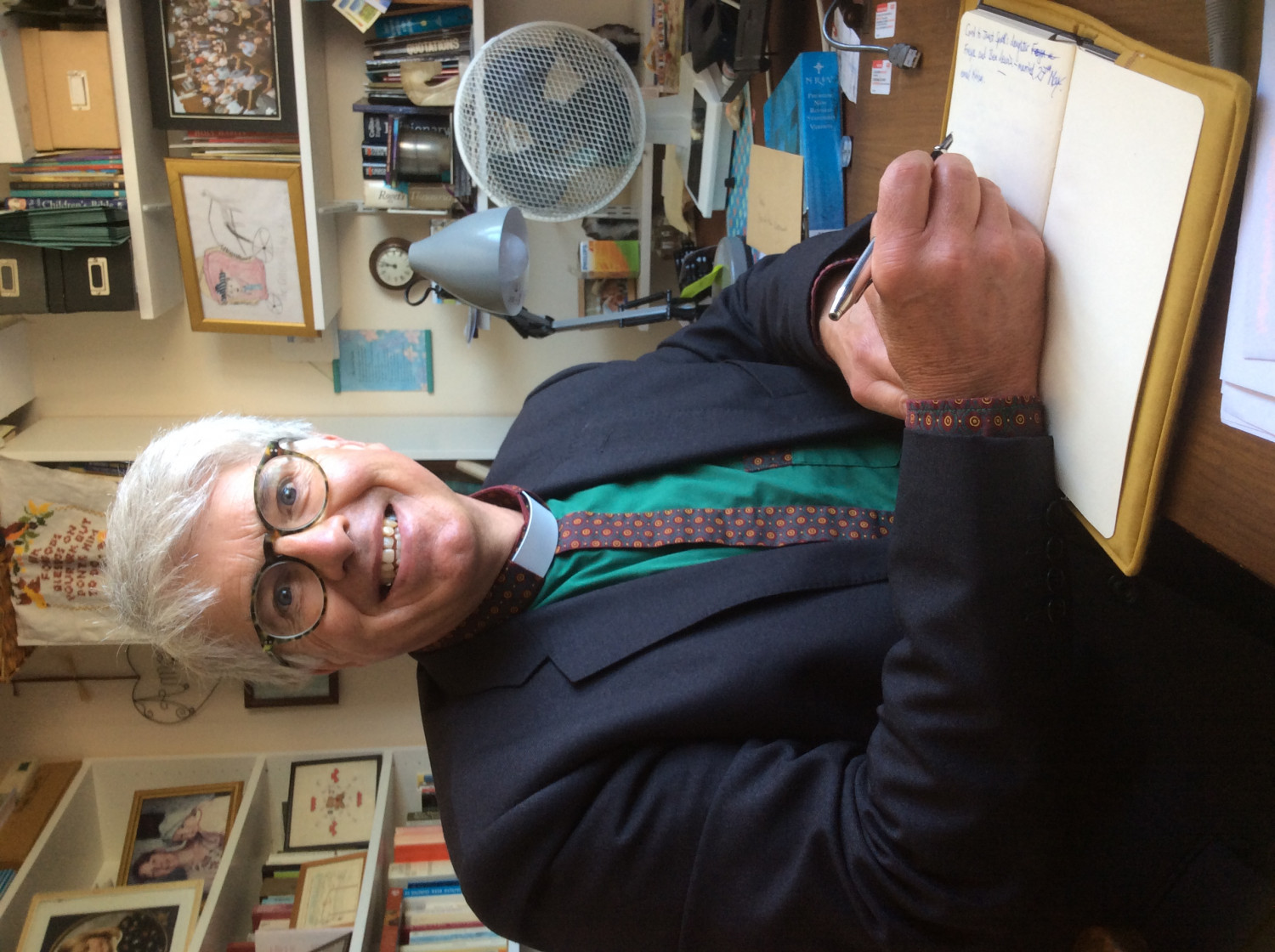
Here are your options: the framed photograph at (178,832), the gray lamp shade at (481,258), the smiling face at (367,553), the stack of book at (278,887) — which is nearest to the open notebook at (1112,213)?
the smiling face at (367,553)

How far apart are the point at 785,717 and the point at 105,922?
2197 millimetres

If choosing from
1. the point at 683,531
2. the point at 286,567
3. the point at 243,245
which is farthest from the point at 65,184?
the point at 683,531

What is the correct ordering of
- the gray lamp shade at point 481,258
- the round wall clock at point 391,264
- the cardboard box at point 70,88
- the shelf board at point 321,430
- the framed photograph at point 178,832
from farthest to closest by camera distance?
the framed photograph at point 178,832
the round wall clock at point 391,264
the shelf board at point 321,430
the cardboard box at point 70,88
the gray lamp shade at point 481,258

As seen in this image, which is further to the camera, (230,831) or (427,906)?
(230,831)

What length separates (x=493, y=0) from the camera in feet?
6.47

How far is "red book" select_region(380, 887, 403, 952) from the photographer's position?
2131 millimetres

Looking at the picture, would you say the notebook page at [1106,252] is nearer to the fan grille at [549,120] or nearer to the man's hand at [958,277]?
the man's hand at [958,277]

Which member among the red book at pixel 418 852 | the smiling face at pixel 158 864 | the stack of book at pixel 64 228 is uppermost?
the stack of book at pixel 64 228

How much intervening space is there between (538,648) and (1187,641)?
0.66 meters

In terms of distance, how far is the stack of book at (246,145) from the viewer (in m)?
1.85

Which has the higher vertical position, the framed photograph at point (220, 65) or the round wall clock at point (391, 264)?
the framed photograph at point (220, 65)

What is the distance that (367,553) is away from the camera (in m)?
0.96

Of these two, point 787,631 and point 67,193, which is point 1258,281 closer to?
point 787,631

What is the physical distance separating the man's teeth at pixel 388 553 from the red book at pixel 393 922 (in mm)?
1617
